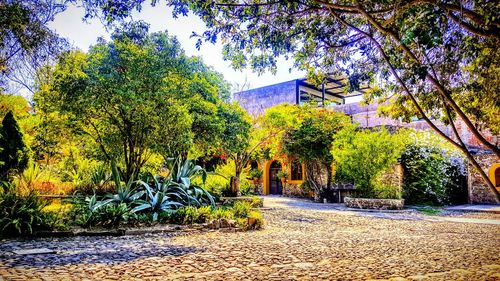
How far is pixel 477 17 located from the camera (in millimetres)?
4016

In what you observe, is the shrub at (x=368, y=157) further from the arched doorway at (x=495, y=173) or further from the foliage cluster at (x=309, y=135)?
the arched doorway at (x=495, y=173)

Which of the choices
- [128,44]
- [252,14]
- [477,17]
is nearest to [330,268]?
[477,17]

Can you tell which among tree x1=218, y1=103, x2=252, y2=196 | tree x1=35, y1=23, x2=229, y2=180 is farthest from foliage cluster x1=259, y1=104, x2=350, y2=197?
tree x1=35, y1=23, x2=229, y2=180

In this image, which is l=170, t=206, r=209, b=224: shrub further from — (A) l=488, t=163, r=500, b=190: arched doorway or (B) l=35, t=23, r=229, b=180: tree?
(A) l=488, t=163, r=500, b=190: arched doorway

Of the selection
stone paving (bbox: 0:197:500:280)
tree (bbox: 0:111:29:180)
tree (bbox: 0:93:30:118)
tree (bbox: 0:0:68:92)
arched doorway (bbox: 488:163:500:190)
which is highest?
tree (bbox: 0:93:30:118)

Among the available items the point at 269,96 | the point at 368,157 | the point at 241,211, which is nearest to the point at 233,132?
the point at 241,211

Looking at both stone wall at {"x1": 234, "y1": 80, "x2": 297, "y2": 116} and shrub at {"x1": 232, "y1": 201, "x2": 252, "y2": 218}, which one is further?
stone wall at {"x1": 234, "y1": 80, "x2": 297, "y2": 116}

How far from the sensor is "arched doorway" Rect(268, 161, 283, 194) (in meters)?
24.3

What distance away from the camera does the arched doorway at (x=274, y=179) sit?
24281mm

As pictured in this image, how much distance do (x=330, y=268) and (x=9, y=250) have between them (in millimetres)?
4812

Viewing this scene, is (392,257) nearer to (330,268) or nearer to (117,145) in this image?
(330,268)

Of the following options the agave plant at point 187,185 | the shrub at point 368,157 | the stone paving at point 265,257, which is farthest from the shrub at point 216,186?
the shrub at point 368,157

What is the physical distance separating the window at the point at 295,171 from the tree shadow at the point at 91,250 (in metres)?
16.1

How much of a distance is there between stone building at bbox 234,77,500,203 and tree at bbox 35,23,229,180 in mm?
7274
